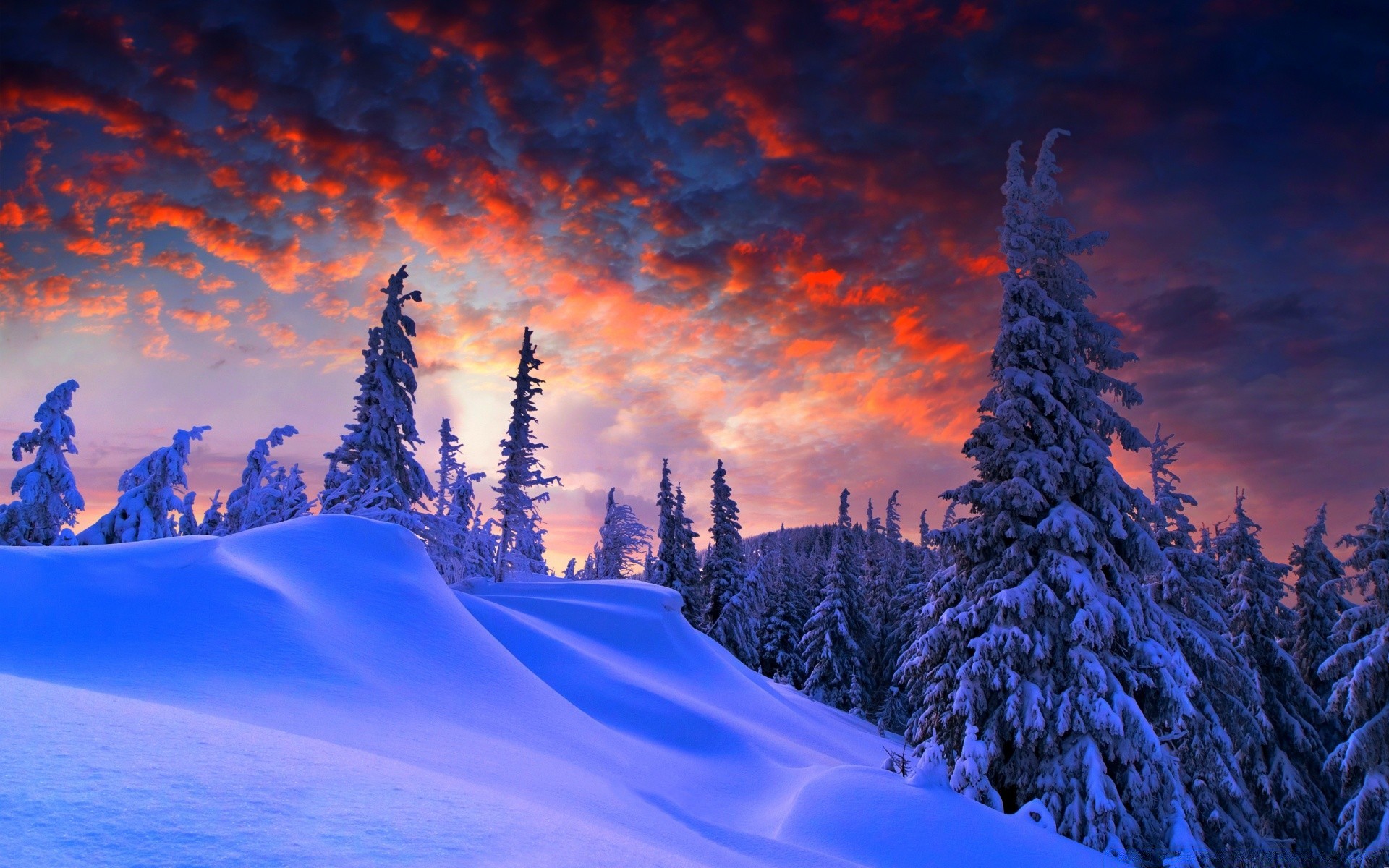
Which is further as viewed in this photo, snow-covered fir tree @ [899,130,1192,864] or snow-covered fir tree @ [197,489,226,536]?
snow-covered fir tree @ [197,489,226,536]

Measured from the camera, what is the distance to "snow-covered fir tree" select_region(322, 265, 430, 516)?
22.5m

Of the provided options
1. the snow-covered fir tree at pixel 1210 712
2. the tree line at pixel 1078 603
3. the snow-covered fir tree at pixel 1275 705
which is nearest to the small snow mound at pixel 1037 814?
the tree line at pixel 1078 603

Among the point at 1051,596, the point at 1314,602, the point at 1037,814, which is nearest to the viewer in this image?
the point at 1037,814

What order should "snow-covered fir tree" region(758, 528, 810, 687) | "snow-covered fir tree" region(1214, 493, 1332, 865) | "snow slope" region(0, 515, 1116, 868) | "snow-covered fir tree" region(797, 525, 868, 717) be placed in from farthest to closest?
"snow-covered fir tree" region(758, 528, 810, 687), "snow-covered fir tree" region(797, 525, 868, 717), "snow-covered fir tree" region(1214, 493, 1332, 865), "snow slope" region(0, 515, 1116, 868)

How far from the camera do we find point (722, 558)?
134 ft

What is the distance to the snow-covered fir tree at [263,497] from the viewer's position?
2542 cm

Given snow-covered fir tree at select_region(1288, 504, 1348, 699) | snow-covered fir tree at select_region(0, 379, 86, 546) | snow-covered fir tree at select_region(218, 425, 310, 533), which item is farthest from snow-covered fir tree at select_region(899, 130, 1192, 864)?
snow-covered fir tree at select_region(0, 379, 86, 546)

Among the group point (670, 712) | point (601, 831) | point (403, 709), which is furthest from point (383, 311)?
point (601, 831)

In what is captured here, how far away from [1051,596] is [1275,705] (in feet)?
54.3

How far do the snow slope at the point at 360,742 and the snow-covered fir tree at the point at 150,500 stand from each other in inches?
559

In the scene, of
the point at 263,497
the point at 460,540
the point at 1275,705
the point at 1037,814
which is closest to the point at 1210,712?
the point at 1037,814

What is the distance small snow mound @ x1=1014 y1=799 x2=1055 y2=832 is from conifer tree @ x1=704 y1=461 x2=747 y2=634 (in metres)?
30.1

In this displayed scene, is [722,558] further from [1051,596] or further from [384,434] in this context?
[1051,596]

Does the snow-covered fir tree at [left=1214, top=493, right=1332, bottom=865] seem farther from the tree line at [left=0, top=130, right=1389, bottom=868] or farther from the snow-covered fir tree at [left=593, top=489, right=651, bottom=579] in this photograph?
the snow-covered fir tree at [left=593, top=489, right=651, bottom=579]
